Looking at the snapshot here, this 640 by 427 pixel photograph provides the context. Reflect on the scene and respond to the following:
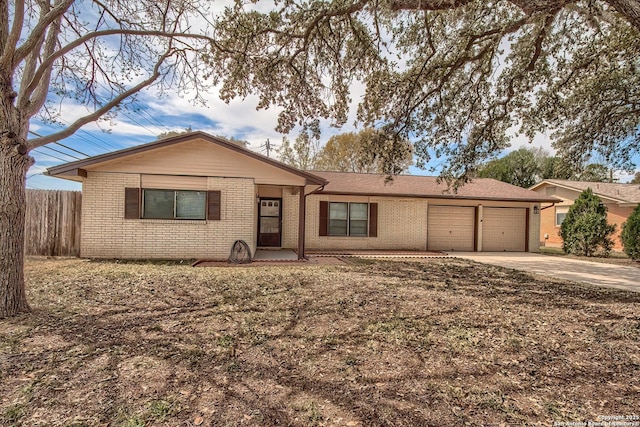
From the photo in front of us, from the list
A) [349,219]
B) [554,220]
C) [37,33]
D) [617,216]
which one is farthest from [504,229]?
[37,33]

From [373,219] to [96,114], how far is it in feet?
33.3

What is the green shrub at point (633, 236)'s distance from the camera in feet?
40.5

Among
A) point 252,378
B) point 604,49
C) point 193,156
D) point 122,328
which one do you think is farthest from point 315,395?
point 604,49

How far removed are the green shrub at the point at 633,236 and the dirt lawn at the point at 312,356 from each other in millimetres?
8064

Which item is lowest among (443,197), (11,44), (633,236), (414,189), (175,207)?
(633,236)

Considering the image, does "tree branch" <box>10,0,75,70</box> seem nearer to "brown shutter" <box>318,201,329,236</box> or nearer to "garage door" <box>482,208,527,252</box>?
"brown shutter" <box>318,201,329,236</box>

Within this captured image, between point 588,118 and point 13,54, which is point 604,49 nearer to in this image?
point 588,118

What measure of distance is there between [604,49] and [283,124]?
8.19m

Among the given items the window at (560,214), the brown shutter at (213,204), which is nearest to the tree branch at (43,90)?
the brown shutter at (213,204)

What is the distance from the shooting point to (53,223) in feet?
32.8

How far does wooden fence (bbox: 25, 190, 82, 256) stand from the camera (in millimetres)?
9914

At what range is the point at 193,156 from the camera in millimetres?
9898

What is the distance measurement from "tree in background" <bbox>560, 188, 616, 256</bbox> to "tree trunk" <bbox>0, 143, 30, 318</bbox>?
18413 mm

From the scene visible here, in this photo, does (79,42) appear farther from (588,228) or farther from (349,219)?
(588,228)
